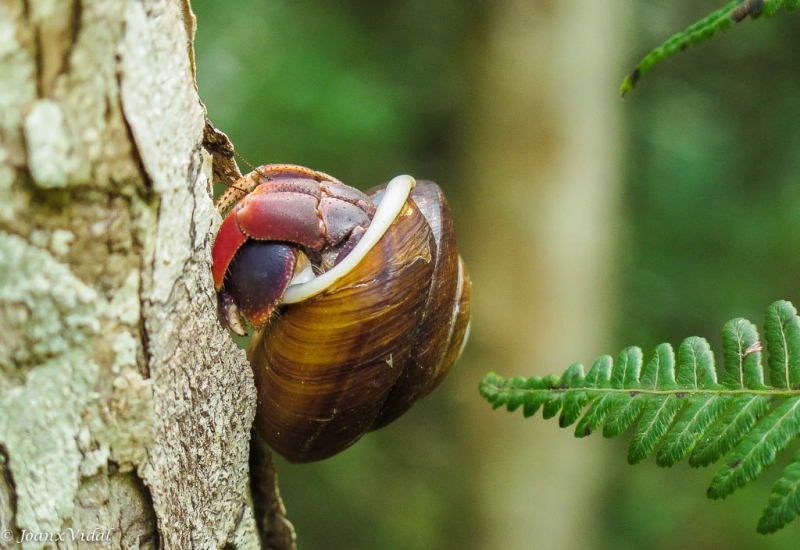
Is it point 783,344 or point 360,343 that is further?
point 360,343

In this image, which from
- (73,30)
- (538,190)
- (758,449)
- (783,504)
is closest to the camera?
(73,30)

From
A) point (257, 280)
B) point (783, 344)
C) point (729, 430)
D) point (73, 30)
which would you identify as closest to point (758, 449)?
point (729, 430)

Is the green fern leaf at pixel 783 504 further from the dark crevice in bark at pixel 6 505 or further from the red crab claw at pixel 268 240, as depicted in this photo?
the dark crevice in bark at pixel 6 505

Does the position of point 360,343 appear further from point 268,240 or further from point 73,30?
point 73,30

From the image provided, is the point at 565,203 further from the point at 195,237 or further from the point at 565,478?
the point at 195,237

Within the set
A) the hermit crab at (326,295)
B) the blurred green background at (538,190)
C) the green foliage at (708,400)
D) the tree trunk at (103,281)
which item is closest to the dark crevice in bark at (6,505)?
the tree trunk at (103,281)

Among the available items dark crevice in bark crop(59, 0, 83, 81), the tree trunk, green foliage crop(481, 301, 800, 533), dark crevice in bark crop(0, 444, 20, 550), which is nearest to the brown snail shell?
the tree trunk

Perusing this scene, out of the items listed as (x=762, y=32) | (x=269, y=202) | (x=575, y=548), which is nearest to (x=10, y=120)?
(x=269, y=202)

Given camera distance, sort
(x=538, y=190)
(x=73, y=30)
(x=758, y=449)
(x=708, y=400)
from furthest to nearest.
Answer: (x=538, y=190), (x=708, y=400), (x=758, y=449), (x=73, y=30)

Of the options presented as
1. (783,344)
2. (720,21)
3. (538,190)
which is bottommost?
(783,344)
